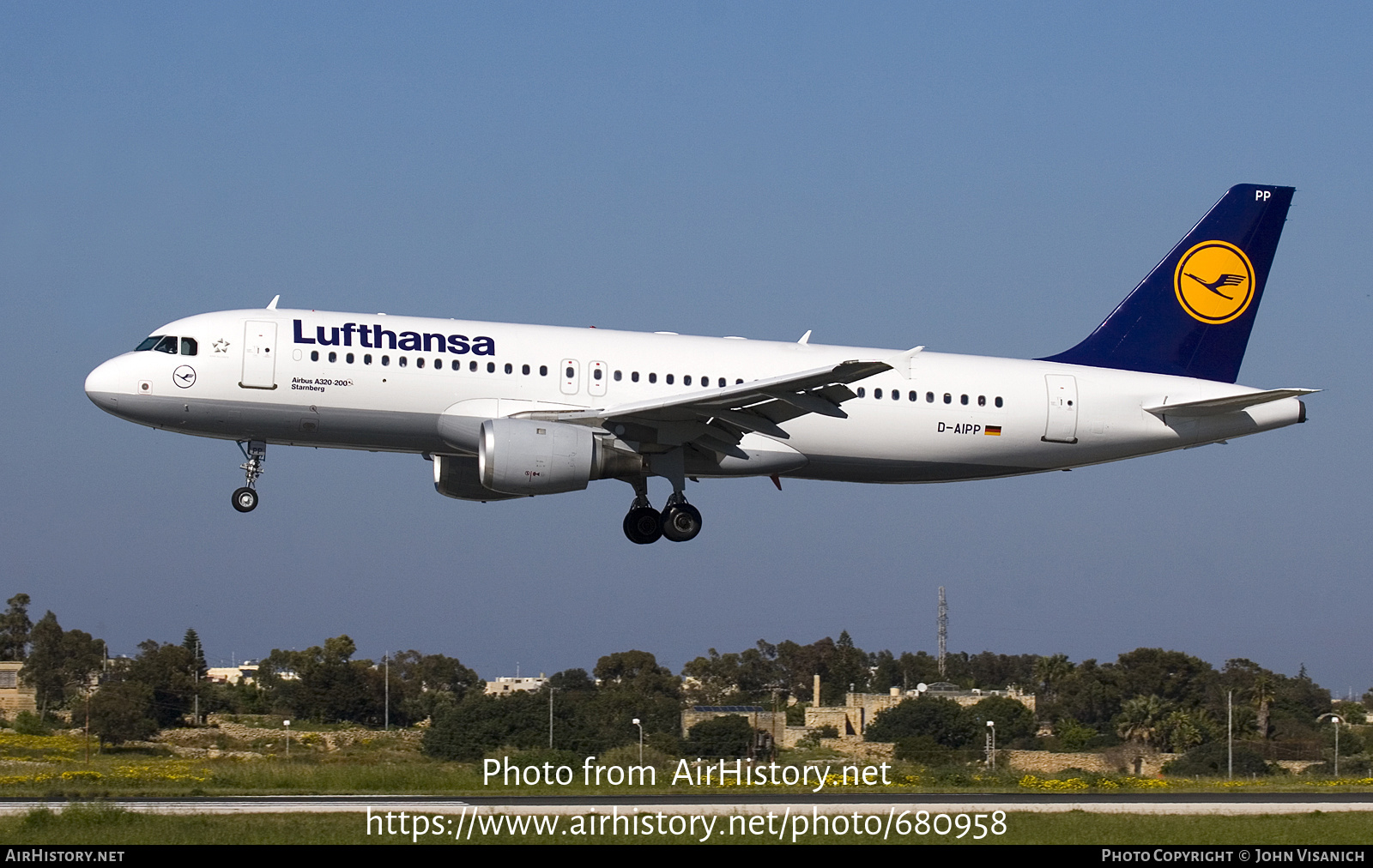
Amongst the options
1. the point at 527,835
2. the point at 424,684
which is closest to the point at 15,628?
the point at 424,684

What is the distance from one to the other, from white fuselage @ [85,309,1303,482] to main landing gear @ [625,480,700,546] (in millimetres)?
1112

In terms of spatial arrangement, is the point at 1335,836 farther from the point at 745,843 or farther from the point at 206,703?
the point at 206,703

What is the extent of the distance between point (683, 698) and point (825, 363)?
87.3ft

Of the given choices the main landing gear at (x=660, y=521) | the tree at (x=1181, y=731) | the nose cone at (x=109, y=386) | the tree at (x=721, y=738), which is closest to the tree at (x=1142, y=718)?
the tree at (x=1181, y=731)

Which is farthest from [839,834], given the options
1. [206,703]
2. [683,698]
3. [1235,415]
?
[683,698]

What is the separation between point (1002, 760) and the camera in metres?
38.6

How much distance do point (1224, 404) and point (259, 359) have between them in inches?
789

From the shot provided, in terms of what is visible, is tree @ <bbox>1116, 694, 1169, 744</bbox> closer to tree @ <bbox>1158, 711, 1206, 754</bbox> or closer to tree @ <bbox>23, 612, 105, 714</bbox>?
tree @ <bbox>1158, 711, 1206, 754</bbox>

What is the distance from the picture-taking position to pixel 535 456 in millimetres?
29953

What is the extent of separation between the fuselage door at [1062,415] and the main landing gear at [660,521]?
26.1 feet

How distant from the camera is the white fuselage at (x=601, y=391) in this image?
30344 mm

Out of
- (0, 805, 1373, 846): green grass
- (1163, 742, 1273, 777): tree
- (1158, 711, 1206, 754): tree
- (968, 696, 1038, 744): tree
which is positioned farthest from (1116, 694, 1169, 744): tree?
(0, 805, 1373, 846): green grass

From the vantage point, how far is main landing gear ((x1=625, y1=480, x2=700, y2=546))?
32594 mm

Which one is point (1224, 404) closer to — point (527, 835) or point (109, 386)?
point (527, 835)
